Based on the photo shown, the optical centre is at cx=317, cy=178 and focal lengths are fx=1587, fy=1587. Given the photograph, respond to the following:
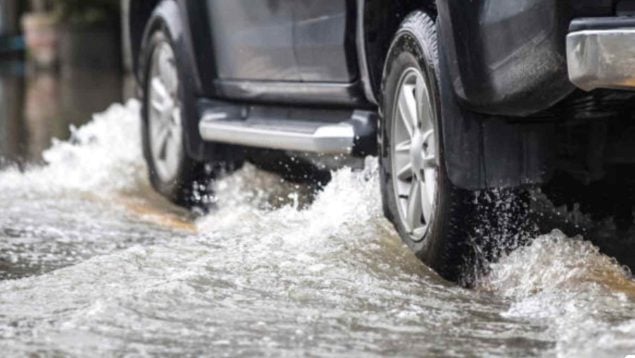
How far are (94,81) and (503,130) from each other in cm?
1534

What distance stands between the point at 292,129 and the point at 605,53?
2106 mm

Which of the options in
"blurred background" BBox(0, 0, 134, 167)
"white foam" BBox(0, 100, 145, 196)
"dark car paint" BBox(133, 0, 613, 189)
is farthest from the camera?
"blurred background" BBox(0, 0, 134, 167)

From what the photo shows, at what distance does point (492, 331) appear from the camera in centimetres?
390

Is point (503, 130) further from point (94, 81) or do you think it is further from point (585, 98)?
point (94, 81)

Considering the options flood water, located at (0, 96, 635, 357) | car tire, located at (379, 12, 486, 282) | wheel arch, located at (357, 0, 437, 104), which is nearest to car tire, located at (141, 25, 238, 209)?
flood water, located at (0, 96, 635, 357)

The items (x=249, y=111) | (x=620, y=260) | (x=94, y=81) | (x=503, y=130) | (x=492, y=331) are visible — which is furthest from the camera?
(x=94, y=81)

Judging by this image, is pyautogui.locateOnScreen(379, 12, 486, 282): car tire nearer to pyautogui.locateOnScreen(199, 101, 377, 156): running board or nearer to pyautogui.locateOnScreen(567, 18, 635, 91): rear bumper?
pyautogui.locateOnScreen(199, 101, 377, 156): running board

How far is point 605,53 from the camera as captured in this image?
3.80 meters

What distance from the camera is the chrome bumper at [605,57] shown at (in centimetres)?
377

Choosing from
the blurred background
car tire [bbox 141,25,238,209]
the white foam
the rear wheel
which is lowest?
the blurred background

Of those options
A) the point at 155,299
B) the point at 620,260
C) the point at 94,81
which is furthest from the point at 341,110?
the point at 94,81

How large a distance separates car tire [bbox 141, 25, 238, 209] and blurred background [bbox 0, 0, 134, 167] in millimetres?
1695

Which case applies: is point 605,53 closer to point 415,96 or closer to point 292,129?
point 415,96

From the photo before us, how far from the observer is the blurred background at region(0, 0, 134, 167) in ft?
38.0
